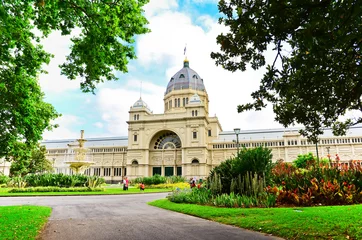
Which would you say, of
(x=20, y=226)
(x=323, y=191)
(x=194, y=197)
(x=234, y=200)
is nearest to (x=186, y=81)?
(x=194, y=197)

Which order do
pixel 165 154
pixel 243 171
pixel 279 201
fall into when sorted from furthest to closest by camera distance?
pixel 165 154 → pixel 243 171 → pixel 279 201

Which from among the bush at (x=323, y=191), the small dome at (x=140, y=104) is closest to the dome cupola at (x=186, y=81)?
the small dome at (x=140, y=104)

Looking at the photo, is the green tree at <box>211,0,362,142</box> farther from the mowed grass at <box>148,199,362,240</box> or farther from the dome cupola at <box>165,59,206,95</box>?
the dome cupola at <box>165,59,206,95</box>

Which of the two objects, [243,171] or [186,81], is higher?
[186,81]

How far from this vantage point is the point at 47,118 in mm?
17641

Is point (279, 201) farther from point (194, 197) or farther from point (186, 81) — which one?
point (186, 81)

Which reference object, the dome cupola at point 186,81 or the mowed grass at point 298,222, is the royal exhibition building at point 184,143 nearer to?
the dome cupola at point 186,81

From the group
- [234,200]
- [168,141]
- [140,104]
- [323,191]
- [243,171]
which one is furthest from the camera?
[140,104]

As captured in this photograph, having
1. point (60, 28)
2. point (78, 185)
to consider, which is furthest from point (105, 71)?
point (78, 185)

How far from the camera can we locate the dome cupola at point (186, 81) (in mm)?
75312

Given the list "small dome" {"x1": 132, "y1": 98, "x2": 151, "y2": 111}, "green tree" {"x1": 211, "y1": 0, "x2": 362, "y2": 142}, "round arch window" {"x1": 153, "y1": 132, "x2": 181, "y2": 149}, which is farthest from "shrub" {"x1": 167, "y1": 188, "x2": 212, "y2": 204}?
"small dome" {"x1": 132, "y1": 98, "x2": 151, "y2": 111}

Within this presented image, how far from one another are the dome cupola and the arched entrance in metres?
15.2

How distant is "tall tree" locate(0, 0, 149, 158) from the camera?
876 cm

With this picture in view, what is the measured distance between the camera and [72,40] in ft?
32.9
